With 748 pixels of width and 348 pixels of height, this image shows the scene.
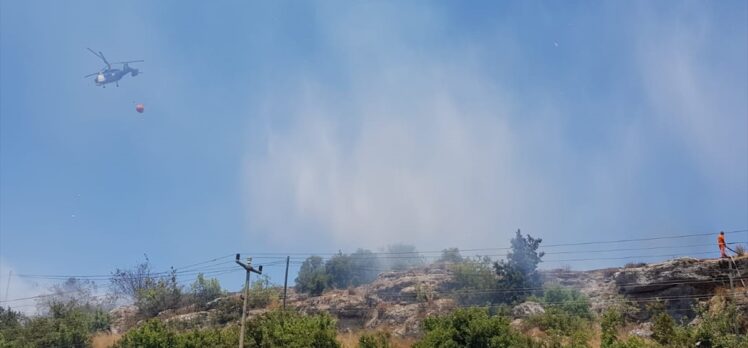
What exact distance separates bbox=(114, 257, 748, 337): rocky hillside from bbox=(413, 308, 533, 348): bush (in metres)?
18.2

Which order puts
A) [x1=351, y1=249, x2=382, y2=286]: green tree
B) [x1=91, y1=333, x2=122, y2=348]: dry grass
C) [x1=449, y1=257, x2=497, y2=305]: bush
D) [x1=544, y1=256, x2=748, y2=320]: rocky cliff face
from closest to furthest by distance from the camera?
[x1=544, y1=256, x2=748, y2=320]: rocky cliff face → [x1=91, y1=333, x2=122, y2=348]: dry grass → [x1=449, y1=257, x2=497, y2=305]: bush → [x1=351, y1=249, x2=382, y2=286]: green tree

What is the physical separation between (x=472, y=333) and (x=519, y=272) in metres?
33.2

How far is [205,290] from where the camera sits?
260 feet

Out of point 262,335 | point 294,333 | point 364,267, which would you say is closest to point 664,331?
point 294,333

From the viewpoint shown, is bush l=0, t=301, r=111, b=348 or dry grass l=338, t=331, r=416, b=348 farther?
bush l=0, t=301, r=111, b=348

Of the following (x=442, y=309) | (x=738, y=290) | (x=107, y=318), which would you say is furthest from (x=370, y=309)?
(x=738, y=290)

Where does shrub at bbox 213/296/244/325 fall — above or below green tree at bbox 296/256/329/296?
below

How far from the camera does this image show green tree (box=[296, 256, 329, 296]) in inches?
3204

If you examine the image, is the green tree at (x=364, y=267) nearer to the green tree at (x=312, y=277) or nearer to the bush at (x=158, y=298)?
the green tree at (x=312, y=277)

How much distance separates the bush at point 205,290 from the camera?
7819cm

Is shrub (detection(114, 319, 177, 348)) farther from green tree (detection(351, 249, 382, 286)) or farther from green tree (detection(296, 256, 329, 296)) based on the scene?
green tree (detection(351, 249, 382, 286))

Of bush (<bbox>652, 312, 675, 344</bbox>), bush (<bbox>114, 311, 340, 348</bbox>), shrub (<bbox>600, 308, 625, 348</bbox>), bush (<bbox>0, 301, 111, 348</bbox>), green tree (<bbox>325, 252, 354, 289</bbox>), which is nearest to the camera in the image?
shrub (<bbox>600, 308, 625, 348</bbox>)

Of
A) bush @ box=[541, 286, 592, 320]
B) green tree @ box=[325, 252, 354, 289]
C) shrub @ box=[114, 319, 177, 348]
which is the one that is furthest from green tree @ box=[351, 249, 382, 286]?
shrub @ box=[114, 319, 177, 348]

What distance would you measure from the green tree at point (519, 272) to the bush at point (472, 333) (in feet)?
88.2
